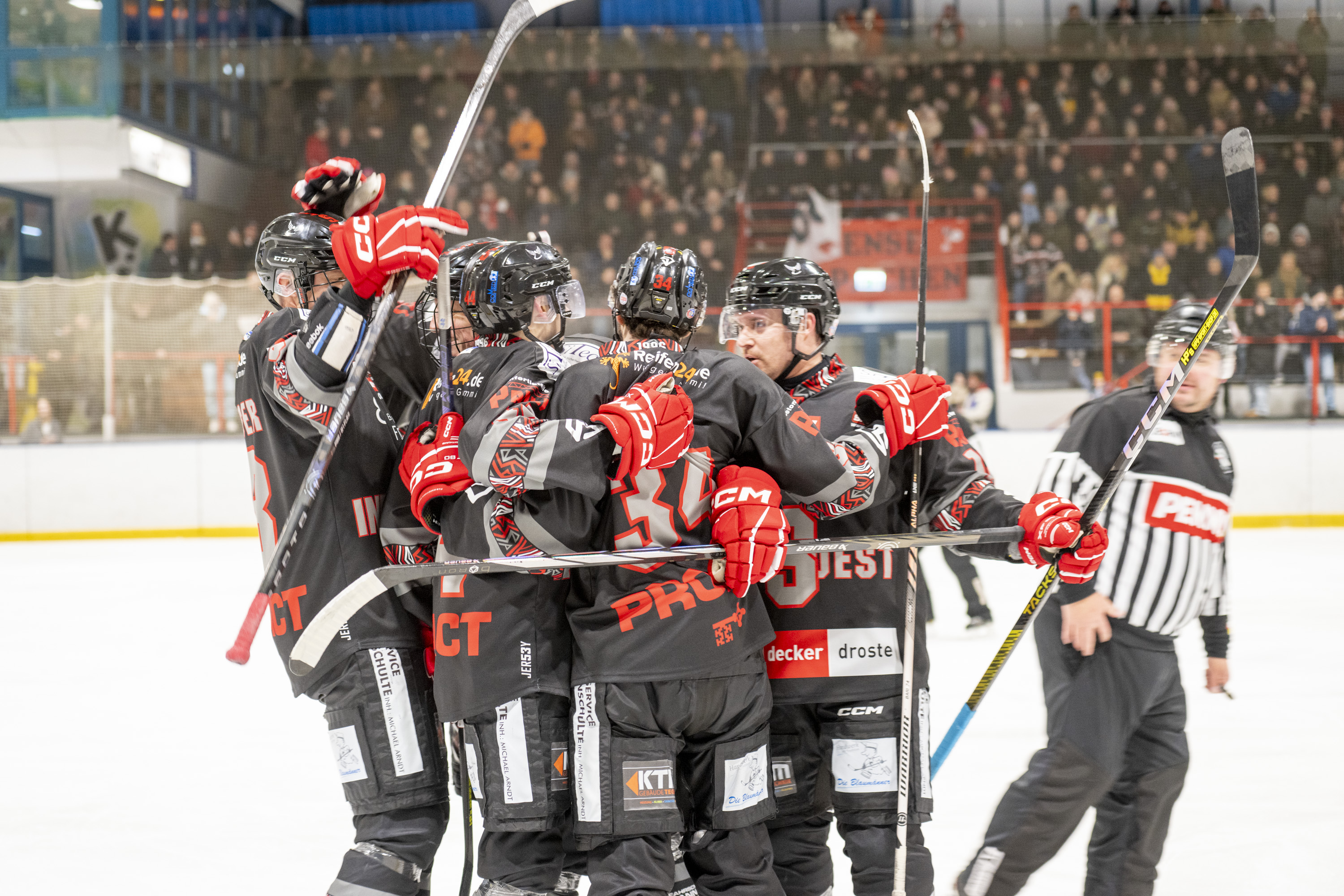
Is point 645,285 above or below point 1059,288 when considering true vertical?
below

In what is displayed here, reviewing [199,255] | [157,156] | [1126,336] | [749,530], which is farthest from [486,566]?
[157,156]

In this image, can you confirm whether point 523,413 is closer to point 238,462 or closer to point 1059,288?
point 238,462

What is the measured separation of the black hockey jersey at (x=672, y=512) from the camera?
6.04 ft

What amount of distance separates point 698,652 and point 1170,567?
0.99m

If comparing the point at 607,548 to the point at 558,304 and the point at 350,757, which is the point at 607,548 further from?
the point at 350,757

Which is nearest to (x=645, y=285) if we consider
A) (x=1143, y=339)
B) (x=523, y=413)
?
(x=523, y=413)

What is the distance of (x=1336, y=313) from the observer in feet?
28.8

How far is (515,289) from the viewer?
6.41ft

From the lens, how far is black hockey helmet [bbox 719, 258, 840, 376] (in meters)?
2.15

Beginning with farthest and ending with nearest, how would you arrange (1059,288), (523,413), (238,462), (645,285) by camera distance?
(1059,288) < (238,462) < (645,285) < (523,413)

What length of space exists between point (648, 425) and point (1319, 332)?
8504 millimetres

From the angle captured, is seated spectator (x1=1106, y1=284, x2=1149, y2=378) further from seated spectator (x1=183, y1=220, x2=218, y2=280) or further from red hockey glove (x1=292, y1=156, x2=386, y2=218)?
red hockey glove (x1=292, y1=156, x2=386, y2=218)

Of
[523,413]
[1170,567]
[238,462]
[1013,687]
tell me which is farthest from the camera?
[238,462]

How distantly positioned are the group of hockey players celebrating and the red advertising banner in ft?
25.4
